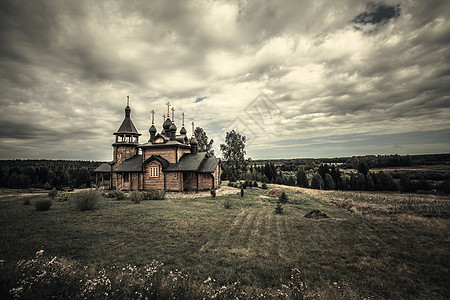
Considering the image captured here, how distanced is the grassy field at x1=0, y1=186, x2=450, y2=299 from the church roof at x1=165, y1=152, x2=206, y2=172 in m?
11.0

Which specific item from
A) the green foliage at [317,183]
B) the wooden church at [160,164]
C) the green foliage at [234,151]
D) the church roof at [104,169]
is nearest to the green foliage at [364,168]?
the green foliage at [317,183]

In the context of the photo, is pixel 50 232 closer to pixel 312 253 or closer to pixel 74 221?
pixel 74 221

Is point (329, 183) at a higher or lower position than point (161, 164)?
lower

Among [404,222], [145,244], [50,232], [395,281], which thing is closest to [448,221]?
[404,222]

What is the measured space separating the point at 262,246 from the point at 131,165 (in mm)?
24128

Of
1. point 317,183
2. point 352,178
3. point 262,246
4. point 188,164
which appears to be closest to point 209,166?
point 188,164

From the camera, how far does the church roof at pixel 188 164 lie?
2354cm

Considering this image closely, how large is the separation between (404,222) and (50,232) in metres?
20.0

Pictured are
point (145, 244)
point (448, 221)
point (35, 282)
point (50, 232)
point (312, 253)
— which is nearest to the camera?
point (35, 282)

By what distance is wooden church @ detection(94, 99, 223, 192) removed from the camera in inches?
955

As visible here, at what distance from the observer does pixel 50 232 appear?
356 inches

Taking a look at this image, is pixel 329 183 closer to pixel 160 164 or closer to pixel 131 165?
pixel 160 164

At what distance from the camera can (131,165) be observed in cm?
2622

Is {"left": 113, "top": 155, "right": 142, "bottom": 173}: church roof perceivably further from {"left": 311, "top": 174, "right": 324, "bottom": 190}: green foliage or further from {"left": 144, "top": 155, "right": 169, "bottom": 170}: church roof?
{"left": 311, "top": 174, "right": 324, "bottom": 190}: green foliage
